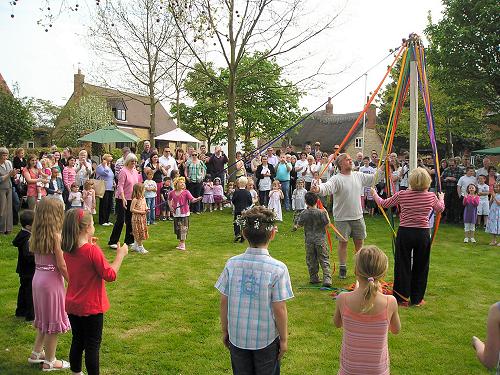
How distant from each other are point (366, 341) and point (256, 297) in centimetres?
71

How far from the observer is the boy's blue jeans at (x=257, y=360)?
111 inches

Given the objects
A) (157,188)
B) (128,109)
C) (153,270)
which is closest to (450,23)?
(157,188)

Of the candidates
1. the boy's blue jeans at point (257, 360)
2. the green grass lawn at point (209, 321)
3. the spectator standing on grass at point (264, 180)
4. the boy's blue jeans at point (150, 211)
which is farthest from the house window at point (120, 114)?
the boy's blue jeans at point (257, 360)

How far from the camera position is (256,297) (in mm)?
2793

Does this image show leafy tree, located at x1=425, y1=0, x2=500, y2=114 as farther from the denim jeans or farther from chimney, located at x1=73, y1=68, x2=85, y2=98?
chimney, located at x1=73, y1=68, x2=85, y2=98

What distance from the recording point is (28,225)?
185 inches

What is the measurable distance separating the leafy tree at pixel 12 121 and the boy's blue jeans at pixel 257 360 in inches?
1190

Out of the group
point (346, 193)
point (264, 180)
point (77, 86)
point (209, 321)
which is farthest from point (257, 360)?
point (77, 86)

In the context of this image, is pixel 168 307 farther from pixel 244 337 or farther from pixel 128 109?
pixel 128 109

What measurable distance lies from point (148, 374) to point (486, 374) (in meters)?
2.97

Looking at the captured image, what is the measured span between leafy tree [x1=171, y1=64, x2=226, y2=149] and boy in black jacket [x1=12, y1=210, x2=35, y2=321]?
84.4ft

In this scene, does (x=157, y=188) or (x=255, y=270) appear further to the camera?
(x=157, y=188)

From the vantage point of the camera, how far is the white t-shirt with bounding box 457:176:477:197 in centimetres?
1233

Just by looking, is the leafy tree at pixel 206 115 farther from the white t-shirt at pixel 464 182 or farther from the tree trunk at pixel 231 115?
the white t-shirt at pixel 464 182
